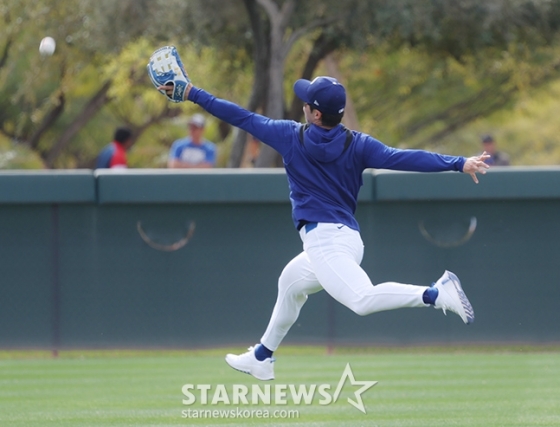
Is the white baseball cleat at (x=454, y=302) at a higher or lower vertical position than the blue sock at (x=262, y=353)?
lower

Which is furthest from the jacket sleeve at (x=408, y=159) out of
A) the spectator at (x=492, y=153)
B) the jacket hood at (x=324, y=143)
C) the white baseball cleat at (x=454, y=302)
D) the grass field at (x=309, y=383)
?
the spectator at (x=492, y=153)

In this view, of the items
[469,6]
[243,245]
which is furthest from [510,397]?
[469,6]

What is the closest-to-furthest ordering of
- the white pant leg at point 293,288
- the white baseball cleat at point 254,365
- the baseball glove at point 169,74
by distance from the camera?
the baseball glove at point 169,74 → the white pant leg at point 293,288 → the white baseball cleat at point 254,365

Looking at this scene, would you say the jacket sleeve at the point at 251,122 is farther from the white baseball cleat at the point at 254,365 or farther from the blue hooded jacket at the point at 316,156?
the white baseball cleat at the point at 254,365

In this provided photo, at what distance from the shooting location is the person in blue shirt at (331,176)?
608cm

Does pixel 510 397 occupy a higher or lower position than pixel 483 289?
lower

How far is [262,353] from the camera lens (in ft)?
22.3

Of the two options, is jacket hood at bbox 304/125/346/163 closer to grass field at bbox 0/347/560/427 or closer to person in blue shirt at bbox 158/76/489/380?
person in blue shirt at bbox 158/76/489/380

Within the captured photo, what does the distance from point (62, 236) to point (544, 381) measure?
5180 mm

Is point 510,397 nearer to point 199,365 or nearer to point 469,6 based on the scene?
point 199,365

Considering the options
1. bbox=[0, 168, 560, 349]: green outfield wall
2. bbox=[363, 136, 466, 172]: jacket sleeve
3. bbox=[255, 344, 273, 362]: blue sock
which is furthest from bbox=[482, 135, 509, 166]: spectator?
bbox=[363, 136, 466, 172]: jacket sleeve

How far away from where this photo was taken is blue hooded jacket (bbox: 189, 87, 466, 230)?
6266 mm

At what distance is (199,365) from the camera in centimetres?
995

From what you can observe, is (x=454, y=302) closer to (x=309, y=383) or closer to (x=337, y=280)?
(x=337, y=280)
